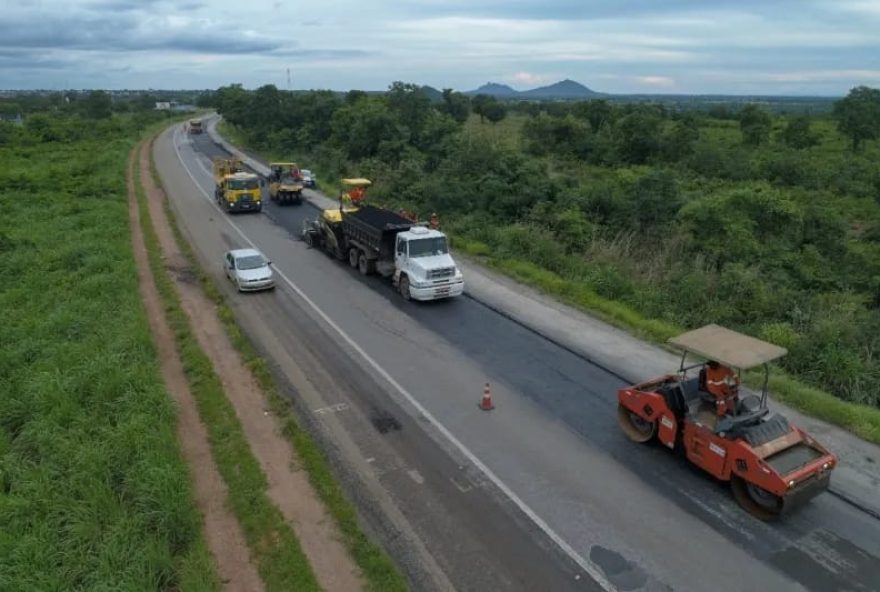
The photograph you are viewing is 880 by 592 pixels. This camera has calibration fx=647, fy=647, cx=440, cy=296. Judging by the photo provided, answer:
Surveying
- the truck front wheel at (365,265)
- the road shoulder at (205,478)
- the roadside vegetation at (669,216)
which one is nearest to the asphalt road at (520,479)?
the road shoulder at (205,478)

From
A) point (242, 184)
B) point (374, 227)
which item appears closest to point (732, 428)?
point (374, 227)

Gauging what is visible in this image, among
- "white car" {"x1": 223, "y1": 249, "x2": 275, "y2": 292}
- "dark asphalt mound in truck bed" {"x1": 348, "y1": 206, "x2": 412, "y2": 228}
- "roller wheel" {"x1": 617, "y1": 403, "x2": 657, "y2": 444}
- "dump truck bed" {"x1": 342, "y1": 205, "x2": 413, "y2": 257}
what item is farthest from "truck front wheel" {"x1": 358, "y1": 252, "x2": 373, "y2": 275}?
"roller wheel" {"x1": 617, "y1": 403, "x2": 657, "y2": 444}

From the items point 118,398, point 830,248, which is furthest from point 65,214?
point 830,248

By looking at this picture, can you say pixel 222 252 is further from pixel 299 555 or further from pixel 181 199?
pixel 299 555

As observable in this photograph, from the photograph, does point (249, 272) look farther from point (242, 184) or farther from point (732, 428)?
point (732, 428)

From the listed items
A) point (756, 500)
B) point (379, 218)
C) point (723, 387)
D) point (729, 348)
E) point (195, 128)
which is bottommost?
point (756, 500)

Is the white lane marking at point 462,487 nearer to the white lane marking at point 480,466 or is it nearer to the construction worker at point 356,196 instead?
the white lane marking at point 480,466

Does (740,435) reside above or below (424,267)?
below

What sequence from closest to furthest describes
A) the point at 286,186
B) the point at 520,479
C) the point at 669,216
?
1. the point at 520,479
2. the point at 669,216
3. the point at 286,186

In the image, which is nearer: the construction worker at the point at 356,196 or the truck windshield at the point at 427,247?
the truck windshield at the point at 427,247
